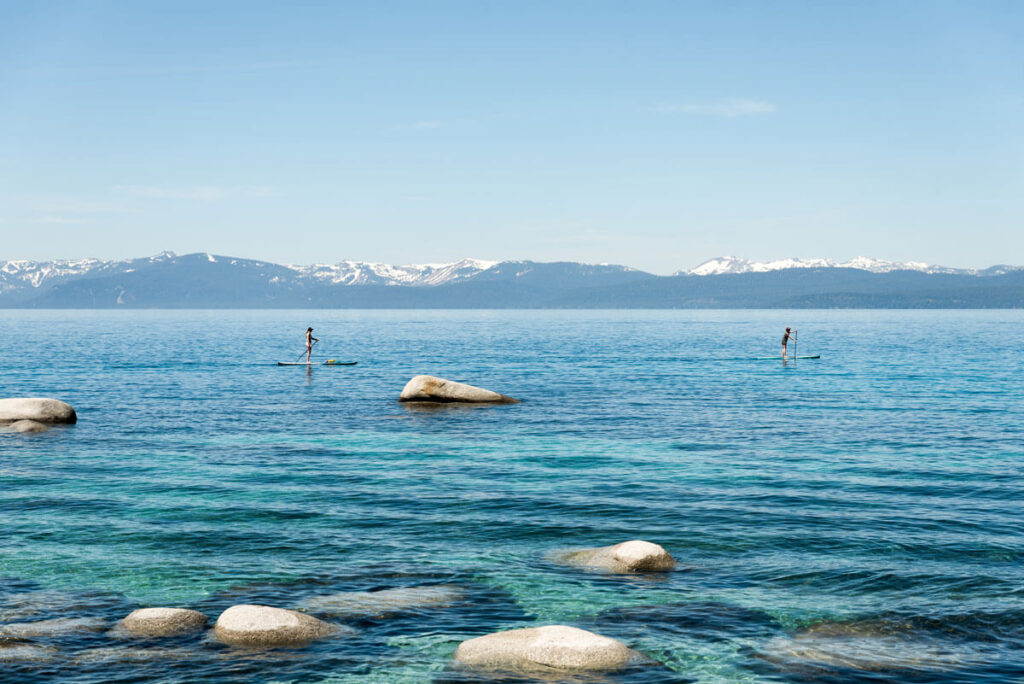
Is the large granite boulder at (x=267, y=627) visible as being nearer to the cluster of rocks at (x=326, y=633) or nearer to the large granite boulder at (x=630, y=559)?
the cluster of rocks at (x=326, y=633)

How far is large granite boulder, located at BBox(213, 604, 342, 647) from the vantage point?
13711 millimetres

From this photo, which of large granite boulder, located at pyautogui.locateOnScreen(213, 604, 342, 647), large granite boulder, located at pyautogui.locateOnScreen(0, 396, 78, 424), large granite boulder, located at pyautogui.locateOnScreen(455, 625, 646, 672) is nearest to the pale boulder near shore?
large granite boulder, located at pyautogui.locateOnScreen(0, 396, 78, 424)

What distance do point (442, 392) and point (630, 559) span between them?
29178 millimetres

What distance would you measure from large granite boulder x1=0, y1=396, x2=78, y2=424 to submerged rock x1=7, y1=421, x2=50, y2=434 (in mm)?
533

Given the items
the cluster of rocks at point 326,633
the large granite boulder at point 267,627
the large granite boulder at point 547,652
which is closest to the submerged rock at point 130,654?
the cluster of rocks at point 326,633

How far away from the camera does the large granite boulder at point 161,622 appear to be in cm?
1402

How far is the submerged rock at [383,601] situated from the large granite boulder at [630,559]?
3.03 metres

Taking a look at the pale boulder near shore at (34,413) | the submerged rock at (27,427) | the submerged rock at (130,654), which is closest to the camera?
the submerged rock at (130,654)

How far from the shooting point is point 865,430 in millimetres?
37062

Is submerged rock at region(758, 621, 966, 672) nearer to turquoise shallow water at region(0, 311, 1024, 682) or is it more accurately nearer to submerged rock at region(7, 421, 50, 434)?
turquoise shallow water at region(0, 311, 1024, 682)

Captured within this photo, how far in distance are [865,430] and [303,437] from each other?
22.5 meters

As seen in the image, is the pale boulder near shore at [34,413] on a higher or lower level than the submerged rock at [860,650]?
higher

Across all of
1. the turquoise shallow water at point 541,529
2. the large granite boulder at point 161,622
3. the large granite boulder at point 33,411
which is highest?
the large granite boulder at point 33,411

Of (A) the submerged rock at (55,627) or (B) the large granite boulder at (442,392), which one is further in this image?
(B) the large granite boulder at (442,392)
